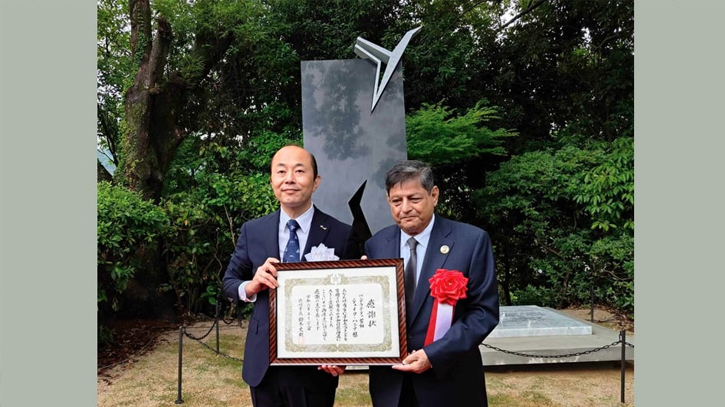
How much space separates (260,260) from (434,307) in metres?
0.76

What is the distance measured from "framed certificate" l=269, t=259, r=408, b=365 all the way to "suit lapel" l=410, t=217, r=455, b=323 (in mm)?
81

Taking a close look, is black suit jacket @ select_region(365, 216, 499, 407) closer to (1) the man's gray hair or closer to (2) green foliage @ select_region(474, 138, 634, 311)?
(1) the man's gray hair

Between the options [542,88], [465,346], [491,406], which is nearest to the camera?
[465,346]

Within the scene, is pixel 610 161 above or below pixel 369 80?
below

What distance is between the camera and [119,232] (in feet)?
16.1

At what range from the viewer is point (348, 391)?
164 inches

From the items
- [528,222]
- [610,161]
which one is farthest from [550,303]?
[610,161]

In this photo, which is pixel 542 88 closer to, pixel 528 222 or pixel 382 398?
pixel 528 222

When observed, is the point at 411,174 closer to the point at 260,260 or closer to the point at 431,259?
the point at 431,259

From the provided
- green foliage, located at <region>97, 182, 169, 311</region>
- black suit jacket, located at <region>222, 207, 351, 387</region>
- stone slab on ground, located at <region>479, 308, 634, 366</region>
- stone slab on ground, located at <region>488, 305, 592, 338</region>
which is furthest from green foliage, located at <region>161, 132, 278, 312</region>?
black suit jacket, located at <region>222, 207, 351, 387</region>

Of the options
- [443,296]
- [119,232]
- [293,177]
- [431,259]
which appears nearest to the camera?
[443,296]

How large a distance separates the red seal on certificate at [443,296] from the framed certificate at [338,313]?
0.37 feet

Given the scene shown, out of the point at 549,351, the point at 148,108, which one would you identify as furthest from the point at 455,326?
the point at 148,108

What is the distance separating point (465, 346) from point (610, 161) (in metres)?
6.58
